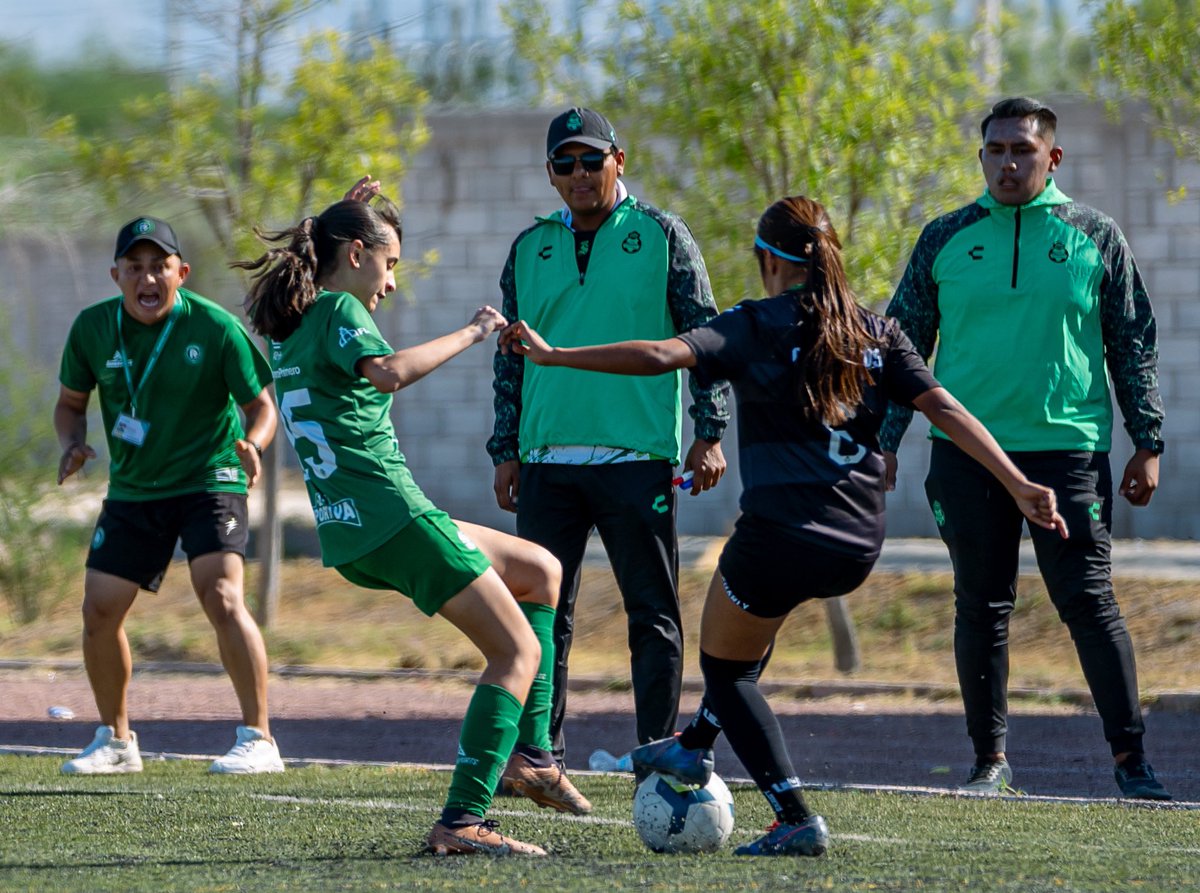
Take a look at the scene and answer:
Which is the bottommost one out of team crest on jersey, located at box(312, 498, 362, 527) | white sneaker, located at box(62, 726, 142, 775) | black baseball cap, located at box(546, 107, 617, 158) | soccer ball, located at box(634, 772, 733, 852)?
white sneaker, located at box(62, 726, 142, 775)

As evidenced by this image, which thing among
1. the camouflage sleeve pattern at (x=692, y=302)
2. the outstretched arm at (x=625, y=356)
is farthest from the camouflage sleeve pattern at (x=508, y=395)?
the outstretched arm at (x=625, y=356)

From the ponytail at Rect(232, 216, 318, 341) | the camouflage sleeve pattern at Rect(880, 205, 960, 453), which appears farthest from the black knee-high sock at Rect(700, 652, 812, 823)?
the camouflage sleeve pattern at Rect(880, 205, 960, 453)

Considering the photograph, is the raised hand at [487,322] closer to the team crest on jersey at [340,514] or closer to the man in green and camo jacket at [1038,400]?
the team crest on jersey at [340,514]

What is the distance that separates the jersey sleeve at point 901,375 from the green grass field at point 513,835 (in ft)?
4.18

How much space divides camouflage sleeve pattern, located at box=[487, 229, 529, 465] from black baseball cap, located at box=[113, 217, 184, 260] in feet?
4.74

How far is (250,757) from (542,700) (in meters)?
1.79

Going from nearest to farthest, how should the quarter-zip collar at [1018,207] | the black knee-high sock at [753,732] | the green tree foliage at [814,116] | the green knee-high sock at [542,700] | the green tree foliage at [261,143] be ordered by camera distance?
the black knee-high sock at [753,732]
the green knee-high sock at [542,700]
the quarter-zip collar at [1018,207]
the green tree foliage at [814,116]
the green tree foliage at [261,143]

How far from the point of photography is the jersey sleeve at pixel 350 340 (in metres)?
5.16

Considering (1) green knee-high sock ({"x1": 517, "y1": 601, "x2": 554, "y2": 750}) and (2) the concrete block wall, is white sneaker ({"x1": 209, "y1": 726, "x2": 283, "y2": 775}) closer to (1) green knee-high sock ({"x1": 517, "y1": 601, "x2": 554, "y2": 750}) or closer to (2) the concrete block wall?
(1) green knee-high sock ({"x1": 517, "y1": 601, "x2": 554, "y2": 750})

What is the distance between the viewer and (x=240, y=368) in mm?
7371

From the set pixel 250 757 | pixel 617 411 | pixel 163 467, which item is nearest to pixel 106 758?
pixel 250 757

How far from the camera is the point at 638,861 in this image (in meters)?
5.07

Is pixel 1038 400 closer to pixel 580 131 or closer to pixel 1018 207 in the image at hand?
pixel 1018 207

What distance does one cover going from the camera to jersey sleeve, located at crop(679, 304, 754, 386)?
4.97 meters
